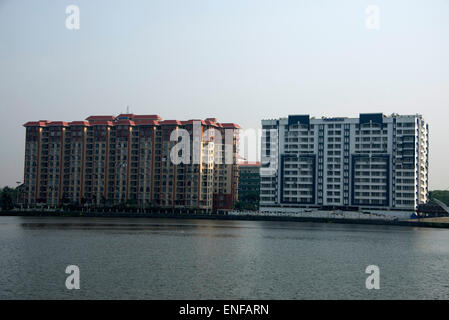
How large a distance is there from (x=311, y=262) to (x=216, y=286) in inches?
1001

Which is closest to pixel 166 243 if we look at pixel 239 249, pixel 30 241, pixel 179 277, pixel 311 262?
pixel 239 249

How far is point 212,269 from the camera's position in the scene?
224 ft

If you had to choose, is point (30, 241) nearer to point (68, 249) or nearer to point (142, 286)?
point (68, 249)

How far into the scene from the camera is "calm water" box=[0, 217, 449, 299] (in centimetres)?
5319

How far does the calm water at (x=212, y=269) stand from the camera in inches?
2094
